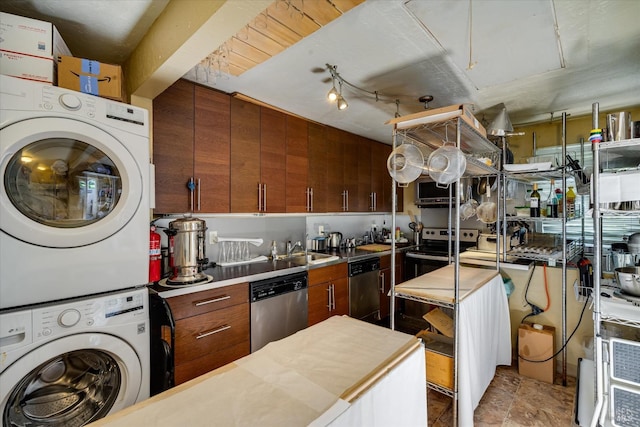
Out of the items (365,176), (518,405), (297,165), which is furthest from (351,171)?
(518,405)

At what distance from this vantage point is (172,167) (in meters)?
2.19

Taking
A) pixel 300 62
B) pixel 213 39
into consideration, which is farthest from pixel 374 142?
pixel 213 39

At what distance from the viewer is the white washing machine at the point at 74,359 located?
3.92ft

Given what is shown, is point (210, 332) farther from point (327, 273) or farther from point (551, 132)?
point (551, 132)

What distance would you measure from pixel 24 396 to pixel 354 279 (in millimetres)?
2583

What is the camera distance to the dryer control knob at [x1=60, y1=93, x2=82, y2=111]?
1.33 meters

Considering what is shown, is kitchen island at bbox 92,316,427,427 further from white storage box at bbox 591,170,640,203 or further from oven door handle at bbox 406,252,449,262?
oven door handle at bbox 406,252,449,262

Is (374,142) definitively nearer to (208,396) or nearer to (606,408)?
(606,408)

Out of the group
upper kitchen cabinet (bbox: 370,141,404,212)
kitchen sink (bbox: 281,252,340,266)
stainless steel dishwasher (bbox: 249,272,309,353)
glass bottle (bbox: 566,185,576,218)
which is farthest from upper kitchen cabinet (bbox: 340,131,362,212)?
glass bottle (bbox: 566,185,576,218)

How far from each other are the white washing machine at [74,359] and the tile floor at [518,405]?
1.90 metres

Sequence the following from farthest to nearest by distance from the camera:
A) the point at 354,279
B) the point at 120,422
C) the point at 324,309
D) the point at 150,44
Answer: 1. the point at 354,279
2. the point at 324,309
3. the point at 150,44
4. the point at 120,422

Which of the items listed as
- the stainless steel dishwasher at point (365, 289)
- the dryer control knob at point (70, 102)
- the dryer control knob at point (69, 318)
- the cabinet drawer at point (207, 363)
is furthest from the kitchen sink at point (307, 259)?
the dryer control knob at point (70, 102)

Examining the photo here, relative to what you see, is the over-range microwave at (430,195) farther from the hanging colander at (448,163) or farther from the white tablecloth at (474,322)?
the hanging colander at (448,163)

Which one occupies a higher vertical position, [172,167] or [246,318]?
[172,167]
